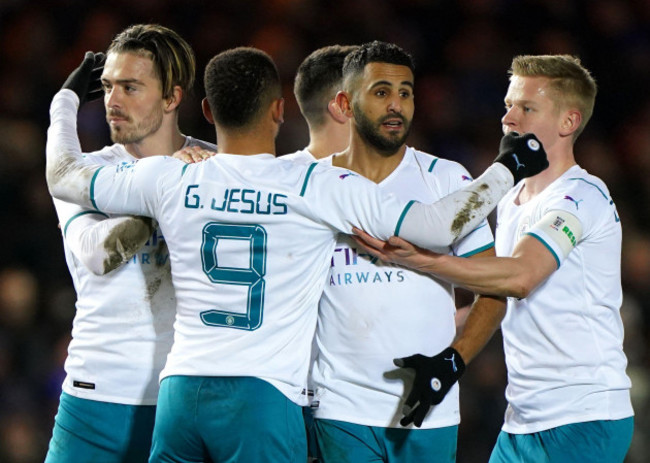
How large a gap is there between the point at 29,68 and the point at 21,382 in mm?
2640

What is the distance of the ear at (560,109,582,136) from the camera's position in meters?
3.98

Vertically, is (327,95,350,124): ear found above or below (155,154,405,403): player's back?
above

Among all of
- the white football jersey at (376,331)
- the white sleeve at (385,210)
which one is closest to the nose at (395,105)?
the white football jersey at (376,331)

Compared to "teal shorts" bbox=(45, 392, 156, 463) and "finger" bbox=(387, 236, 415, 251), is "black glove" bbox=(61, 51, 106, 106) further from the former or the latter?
"finger" bbox=(387, 236, 415, 251)

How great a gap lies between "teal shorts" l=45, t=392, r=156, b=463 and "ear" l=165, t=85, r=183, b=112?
1214mm

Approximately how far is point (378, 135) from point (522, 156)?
53cm

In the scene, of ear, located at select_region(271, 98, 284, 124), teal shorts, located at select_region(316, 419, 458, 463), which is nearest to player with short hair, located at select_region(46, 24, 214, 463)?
ear, located at select_region(271, 98, 284, 124)

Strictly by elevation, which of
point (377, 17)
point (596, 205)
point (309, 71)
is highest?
point (377, 17)

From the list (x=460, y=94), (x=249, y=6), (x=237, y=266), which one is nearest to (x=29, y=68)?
(x=249, y=6)

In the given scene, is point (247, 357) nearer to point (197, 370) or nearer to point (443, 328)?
point (197, 370)

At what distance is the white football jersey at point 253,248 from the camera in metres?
3.05

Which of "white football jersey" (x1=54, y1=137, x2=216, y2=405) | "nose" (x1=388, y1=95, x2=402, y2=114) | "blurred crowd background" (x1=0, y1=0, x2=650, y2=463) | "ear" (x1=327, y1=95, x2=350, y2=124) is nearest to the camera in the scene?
"nose" (x1=388, y1=95, x2=402, y2=114)

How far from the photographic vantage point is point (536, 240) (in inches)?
138

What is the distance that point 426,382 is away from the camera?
10.5ft
